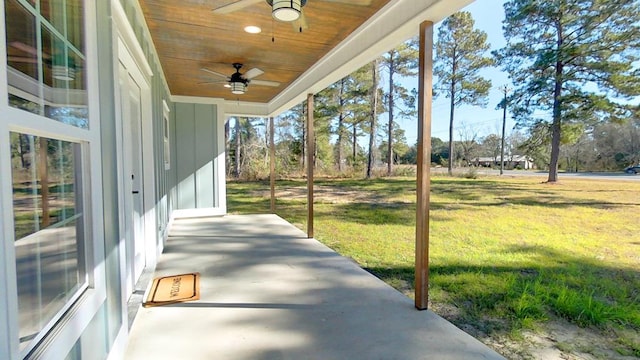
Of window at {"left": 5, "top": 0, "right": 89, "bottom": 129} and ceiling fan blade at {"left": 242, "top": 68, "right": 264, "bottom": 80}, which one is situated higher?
ceiling fan blade at {"left": 242, "top": 68, "right": 264, "bottom": 80}

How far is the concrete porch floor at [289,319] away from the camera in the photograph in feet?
6.78

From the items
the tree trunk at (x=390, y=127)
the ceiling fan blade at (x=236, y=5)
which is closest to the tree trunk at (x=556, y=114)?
the tree trunk at (x=390, y=127)

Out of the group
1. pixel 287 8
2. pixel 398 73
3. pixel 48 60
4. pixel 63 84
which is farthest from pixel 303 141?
pixel 48 60

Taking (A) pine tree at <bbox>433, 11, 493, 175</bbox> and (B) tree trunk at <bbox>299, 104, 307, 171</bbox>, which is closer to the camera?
(A) pine tree at <bbox>433, 11, 493, 175</bbox>

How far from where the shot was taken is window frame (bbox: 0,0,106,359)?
0.77 metres

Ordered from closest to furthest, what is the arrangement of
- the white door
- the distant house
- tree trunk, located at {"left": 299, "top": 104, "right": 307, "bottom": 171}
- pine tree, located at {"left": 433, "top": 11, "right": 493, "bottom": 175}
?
the white door → pine tree, located at {"left": 433, "top": 11, "right": 493, "bottom": 175} → tree trunk, located at {"left": 299, "top": 104, "right": 307, "bottom": 171} → the distant house

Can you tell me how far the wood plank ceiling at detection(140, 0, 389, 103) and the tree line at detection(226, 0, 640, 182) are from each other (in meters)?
11.0

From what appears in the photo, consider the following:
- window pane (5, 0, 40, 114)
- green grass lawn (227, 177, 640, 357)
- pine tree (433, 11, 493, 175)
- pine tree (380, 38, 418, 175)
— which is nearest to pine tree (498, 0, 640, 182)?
green grass lawn (227, 177, 640, 357)

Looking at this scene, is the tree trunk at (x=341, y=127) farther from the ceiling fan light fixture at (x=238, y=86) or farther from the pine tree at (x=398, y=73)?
the ceiling fan light fixture at (x=238, y=86)

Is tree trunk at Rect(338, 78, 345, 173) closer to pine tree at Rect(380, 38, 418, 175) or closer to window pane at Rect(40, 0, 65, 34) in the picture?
pine tree at Rect(380, 38, 418, 175)

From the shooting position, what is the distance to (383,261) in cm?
427

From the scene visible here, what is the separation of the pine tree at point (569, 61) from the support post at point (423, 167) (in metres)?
11.6

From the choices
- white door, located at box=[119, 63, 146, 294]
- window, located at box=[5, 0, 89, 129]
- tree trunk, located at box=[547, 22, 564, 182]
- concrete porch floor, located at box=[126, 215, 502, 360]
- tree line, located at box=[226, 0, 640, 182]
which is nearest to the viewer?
window, located at box=[5, 0, 89, 129]

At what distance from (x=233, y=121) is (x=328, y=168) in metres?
6.15
